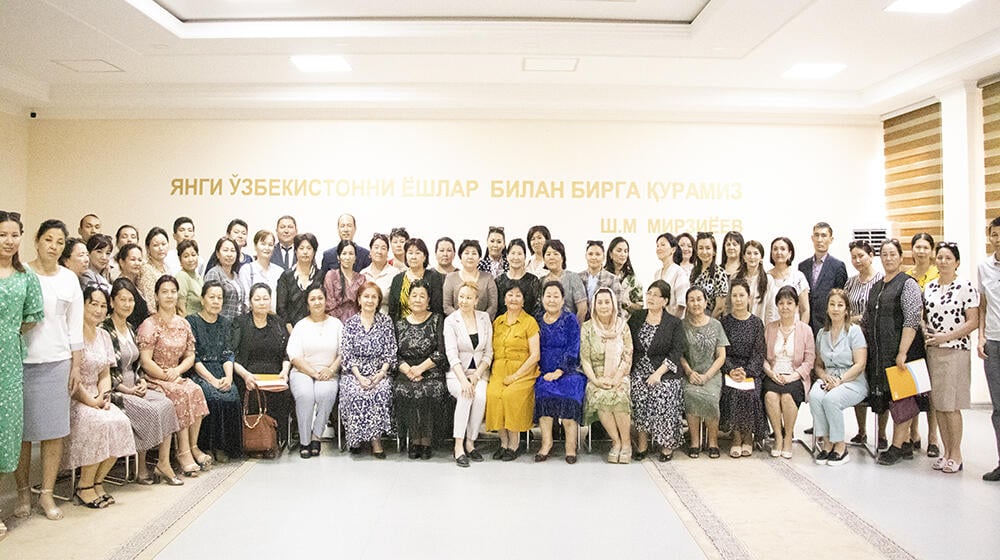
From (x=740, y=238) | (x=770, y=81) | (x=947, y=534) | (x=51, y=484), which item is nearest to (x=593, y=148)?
(x=770, y=81)

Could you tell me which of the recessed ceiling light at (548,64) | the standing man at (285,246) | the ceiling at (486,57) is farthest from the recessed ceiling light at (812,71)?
the standing man at (285,246)

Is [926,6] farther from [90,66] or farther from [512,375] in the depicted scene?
[90,66]

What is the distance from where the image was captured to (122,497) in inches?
169

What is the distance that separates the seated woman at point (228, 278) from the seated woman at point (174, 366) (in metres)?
0.56

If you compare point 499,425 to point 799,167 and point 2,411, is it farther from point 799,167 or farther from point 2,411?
point 799,167

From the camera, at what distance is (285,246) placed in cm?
656

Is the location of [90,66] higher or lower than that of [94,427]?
higher

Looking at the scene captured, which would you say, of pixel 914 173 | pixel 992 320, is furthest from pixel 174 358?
pixel 914 173

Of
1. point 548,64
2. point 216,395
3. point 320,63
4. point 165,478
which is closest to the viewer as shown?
point 165,478

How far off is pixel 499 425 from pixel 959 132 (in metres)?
5.49

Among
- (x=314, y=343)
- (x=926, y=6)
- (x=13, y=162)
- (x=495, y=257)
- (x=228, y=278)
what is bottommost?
(x=314, y=343)

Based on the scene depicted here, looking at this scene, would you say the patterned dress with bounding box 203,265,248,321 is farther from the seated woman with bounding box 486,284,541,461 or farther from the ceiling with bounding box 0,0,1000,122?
the ceiling with bounding box 0,0,1000,122

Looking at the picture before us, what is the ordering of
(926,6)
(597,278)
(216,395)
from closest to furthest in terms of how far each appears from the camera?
(216,395) < (926,6) < (597,278)

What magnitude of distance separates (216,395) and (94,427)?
97 centimetres
